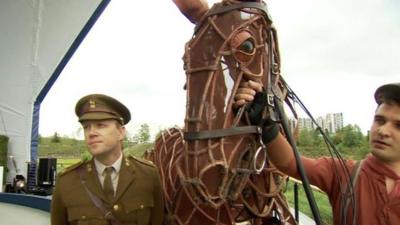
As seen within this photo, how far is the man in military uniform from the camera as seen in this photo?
4.93 ft

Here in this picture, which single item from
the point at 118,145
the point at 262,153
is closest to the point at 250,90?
the point at 262,153

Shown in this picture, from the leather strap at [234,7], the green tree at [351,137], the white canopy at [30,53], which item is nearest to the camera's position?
the leather strap at [234,7]

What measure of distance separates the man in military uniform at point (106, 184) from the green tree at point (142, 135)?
1720mm

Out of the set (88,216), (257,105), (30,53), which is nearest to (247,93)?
(257,105)

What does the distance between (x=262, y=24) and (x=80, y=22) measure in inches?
211

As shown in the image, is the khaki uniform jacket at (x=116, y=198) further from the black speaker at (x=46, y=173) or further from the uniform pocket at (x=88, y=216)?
the black speaker at (x=46, y=173)

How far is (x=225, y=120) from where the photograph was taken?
1218mm

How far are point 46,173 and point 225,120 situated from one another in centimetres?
322

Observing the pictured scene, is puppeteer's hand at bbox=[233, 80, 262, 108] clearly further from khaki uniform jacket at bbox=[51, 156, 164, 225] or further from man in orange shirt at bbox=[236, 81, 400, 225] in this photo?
khaki uniform jacket at bbox=[51, 156, 164, 225]

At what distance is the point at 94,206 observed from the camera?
60.0 inches

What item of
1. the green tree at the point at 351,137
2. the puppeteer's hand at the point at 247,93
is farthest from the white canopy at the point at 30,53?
the puppeteer's hand at the point at 247,93

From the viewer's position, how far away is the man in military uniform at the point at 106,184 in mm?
1504

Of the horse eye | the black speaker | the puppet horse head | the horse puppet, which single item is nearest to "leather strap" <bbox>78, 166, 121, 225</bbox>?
the horse puppet

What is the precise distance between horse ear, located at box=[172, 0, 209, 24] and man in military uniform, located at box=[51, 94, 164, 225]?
18.4 inches
